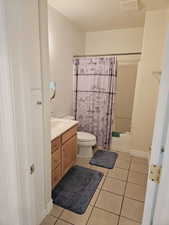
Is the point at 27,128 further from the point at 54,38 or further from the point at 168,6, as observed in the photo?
the point at 168,6

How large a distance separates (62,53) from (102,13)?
96 cm

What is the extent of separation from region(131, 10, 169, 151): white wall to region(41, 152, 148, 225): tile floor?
63 centimetres

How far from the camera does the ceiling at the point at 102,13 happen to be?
7.13 ft

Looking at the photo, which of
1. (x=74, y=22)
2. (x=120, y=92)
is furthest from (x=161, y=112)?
(x=120, y=92)

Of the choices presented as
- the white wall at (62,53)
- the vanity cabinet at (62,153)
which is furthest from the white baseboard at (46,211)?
the white wall at (62,53)

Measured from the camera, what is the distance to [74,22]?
2953mm

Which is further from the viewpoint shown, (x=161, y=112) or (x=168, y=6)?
(x=168, y=6)

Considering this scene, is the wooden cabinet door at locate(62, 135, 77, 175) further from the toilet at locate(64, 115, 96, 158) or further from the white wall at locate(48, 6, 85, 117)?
the white wall at locate(48, 6, 85, 117)

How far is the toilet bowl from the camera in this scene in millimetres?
2764

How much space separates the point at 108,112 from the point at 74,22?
1936mm

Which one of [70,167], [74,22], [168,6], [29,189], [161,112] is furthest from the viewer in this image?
[74,22]

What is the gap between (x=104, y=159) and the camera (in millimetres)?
2822

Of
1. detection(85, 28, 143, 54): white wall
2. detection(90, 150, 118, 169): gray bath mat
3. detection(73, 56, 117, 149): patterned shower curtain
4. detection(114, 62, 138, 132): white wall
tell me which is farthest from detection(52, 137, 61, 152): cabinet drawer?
detection(85, 28, 143, 54): white wall

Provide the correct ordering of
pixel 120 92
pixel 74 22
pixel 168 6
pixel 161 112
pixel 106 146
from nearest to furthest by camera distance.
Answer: pixel 161 112 → pixel 168 6 → pixel 74 22 → pixel 106 146 → pixel 120 92
